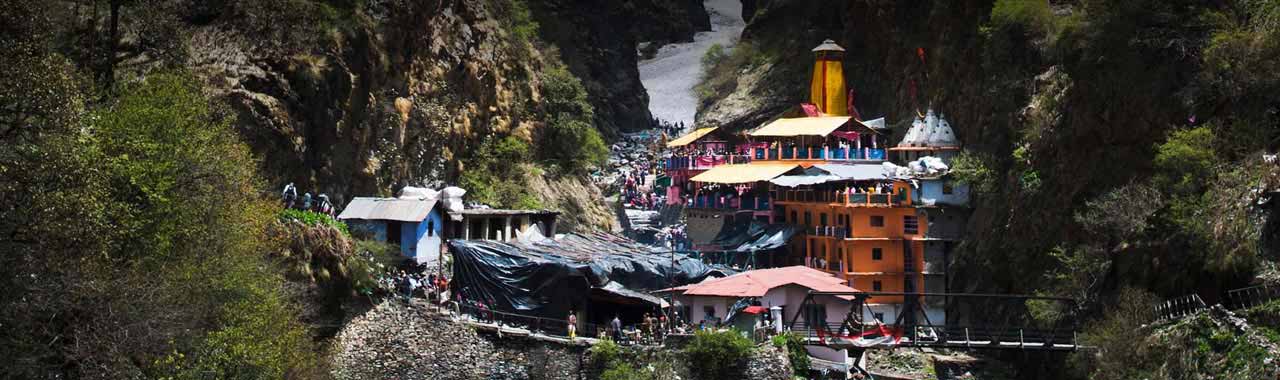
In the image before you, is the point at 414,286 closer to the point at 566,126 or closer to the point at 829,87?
the point at 566,126

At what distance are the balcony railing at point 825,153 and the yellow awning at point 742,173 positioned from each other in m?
0.90

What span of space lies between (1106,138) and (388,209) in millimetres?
23075

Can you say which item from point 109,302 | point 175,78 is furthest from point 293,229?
point 109,302

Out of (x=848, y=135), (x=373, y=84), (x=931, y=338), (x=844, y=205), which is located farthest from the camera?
(x=848, y=135)

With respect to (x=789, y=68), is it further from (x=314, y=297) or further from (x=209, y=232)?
(x=209, y=232)

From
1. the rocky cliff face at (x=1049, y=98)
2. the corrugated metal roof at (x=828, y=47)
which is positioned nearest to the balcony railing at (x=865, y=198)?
the rocky cliff face at (x=1049, y=98)

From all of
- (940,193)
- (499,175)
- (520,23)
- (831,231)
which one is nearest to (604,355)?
(831,231)

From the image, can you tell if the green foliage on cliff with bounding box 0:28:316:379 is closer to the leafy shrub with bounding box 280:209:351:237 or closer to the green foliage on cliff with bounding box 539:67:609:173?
the leafy shrub with bounding box 280:209:351:237

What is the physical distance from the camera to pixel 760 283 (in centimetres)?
4981

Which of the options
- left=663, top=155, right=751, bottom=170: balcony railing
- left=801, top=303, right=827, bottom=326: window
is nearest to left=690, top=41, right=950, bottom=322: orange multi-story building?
left=801, top=303, right=827, bottom=326: window

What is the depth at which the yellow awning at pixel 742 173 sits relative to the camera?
6462 centimetres

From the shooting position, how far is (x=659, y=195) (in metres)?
86.1

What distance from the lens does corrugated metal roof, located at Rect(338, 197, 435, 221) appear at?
51.3 meters

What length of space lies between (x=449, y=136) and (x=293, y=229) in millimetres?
18253
